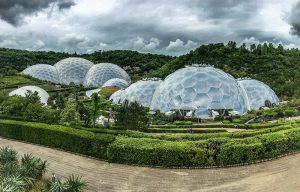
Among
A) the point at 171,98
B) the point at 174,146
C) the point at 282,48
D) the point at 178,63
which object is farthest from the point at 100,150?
the point at 282,48

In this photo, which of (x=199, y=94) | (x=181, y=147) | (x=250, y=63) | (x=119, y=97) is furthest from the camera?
(x=250, y=63)

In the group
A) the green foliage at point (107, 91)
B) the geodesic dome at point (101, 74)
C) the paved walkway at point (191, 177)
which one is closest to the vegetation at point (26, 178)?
the paved walkway at point (191, 177)

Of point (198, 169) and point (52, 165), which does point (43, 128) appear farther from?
point (198, 169)

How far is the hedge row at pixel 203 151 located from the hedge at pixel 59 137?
1.34 m

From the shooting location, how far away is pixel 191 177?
2361cm

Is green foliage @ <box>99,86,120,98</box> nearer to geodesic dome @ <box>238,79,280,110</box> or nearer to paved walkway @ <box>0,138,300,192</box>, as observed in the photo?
geodesic dome @ <box>238,79,280,110</box>

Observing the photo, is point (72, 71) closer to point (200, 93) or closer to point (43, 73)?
point (43, 73)

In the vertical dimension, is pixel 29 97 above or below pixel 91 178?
above

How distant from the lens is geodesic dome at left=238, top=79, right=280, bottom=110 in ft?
187

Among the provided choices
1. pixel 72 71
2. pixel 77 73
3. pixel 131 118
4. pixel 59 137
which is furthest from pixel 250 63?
pixel 59 137

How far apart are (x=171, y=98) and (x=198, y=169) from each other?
27.0 m

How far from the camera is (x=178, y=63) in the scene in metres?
97.8

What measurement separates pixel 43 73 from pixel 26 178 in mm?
82308

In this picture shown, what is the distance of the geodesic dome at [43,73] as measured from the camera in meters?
99.8
